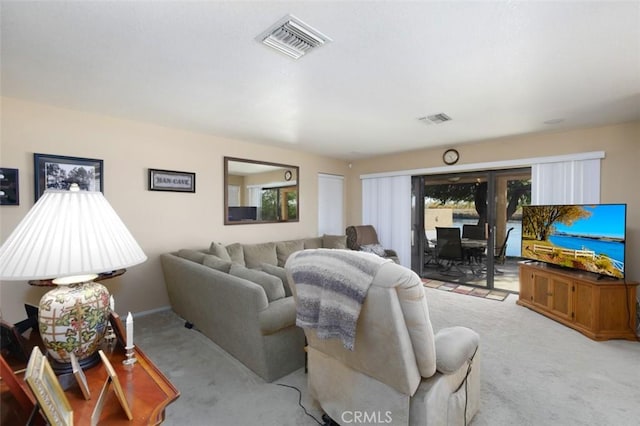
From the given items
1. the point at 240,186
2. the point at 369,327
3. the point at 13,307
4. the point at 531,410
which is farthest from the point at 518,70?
the point at 13,307

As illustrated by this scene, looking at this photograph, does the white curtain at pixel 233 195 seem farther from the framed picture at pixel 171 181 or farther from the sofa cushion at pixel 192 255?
the sofa cushion at pixel 192 255

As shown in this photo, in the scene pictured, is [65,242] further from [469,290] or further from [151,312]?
[469,290]

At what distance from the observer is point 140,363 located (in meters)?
1.24

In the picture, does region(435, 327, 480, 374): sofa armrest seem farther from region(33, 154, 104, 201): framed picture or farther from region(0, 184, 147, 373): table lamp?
→ region(33, 154, 104, 201): framed picture

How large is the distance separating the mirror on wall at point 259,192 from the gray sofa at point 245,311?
142 centimetres

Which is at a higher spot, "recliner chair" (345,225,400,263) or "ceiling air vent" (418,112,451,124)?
"ceiling air vent" (418,112,451,124)

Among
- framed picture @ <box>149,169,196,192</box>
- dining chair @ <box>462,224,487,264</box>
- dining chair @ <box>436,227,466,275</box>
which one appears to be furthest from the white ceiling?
dining chair @ <box>436,227,466,275</box>

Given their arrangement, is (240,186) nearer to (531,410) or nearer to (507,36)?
(507,36)

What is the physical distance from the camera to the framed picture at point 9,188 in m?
2.72

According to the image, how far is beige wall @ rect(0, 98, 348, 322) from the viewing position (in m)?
2.82

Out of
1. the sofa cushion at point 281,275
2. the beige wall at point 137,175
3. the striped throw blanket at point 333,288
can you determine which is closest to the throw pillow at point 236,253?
the beige wall at point 137,175

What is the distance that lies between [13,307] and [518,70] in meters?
4.99

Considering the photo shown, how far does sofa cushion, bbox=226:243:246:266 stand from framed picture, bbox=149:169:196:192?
0.96 metres

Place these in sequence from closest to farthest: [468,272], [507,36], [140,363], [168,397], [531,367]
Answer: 1. [168,397]
2. [140,363]
3. [507,36]
4. [531,367]
5. [468,272]
